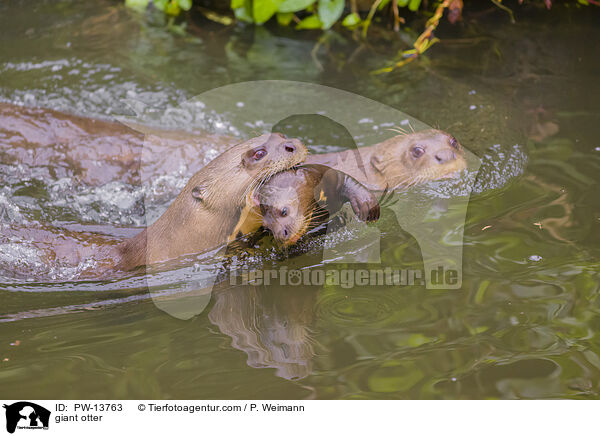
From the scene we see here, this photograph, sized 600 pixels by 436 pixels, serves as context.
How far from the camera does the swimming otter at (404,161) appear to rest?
2.90 m

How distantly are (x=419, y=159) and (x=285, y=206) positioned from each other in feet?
2.45

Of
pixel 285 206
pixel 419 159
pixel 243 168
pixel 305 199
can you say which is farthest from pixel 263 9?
pixel 285 206

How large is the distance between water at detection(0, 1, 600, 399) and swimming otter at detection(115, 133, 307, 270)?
0.16 metres

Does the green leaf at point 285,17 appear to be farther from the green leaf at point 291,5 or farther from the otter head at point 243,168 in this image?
the otter head at point 243,168

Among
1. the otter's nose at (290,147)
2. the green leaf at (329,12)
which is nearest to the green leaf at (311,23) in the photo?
the green leaf at (329,12)

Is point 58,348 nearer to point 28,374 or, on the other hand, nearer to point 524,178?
point 28,374

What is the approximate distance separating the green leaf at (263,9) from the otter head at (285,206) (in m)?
2.37

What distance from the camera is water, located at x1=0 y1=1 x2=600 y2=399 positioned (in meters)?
1.96

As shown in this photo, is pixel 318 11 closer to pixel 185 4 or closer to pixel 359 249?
pixel 185 4

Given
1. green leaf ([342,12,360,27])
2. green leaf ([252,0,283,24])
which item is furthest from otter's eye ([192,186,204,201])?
green leaf ([342,12,360,27])

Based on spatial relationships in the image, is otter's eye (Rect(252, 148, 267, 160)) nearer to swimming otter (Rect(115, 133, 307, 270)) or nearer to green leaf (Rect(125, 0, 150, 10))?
swimming otter (Rect(115, 133, 307, 270))
